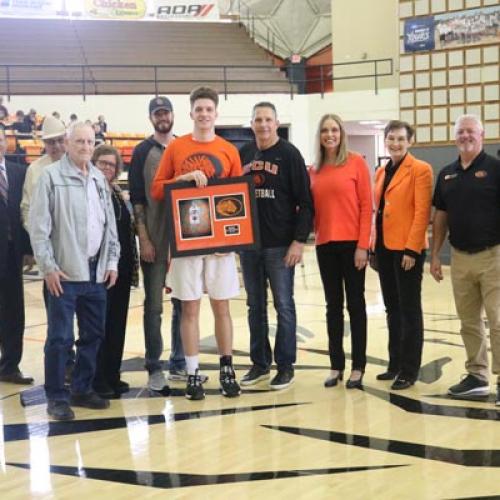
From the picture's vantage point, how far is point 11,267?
4512 millimetres

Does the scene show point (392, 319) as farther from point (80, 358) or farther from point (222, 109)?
point (222, 109)

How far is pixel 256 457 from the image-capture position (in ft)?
10.3

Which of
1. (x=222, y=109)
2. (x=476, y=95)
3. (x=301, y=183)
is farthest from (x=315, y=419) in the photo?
(x=222, y=109)

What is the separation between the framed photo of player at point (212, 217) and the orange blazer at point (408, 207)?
776mm

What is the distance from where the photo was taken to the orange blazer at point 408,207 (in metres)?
4.02

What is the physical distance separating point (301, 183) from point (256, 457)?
5.15 feet

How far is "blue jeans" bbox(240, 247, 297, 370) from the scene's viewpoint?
4.15m

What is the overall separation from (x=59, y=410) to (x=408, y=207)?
2144mm

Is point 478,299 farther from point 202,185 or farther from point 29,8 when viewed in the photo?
point 29,8

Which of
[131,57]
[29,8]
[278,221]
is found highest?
[29,8]

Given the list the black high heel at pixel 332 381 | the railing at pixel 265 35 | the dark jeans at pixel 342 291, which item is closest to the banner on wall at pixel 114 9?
the railing at pixel 265 35

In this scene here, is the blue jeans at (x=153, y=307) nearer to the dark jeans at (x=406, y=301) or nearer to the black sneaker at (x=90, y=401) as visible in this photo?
the black sneaker at (x=90, y=401)

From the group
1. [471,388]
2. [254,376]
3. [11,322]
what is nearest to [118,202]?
[11,322]

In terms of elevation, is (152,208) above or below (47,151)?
below
